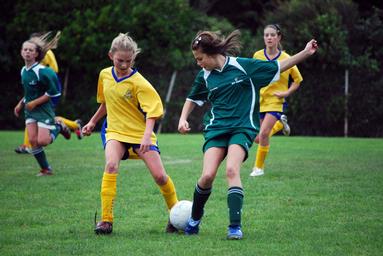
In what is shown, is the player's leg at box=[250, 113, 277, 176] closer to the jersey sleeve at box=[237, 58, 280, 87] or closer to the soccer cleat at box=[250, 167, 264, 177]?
the soccer cleat at box=[250, 167, 264, 177]

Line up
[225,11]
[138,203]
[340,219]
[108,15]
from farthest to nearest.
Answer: [225,11] < [108,15] < [138,203] < [340,219]

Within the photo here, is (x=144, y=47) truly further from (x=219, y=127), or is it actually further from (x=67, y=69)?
(x=219, y=127)

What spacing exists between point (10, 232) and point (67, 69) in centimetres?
1736

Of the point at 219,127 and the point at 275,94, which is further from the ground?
the point at 275,94

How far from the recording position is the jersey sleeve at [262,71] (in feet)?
19.7

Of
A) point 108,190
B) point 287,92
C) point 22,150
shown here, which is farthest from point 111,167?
point 22,150

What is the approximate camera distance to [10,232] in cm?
607

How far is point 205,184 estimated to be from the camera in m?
5.88

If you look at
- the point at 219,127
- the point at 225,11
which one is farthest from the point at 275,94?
the point at 225,11

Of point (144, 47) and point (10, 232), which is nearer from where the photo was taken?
point (10, 232)

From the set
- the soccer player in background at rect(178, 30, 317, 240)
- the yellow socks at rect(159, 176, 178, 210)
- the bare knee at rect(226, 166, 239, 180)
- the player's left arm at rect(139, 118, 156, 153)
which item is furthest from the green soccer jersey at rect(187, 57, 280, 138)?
the yellow socks at rect(159, 176, 178, 210)

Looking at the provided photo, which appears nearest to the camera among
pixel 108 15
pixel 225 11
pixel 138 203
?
pixel 138 203

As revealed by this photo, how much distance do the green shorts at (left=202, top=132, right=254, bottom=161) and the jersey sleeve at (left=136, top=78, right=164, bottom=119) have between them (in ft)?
1.79

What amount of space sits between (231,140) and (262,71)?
669mm
